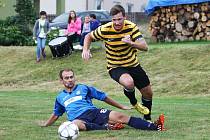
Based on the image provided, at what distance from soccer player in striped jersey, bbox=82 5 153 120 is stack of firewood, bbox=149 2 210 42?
16.1 metres

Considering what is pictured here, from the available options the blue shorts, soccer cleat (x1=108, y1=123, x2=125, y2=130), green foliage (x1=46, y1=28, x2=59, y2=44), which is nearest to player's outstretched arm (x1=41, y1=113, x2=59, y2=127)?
the blue shorts

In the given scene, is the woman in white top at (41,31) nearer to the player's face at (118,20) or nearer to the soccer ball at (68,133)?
the player's face at (118,20)

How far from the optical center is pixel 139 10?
4850 cm

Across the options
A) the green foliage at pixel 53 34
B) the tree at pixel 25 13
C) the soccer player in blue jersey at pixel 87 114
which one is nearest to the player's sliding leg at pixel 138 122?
the soccer player in blue jersey at pixel 87 114

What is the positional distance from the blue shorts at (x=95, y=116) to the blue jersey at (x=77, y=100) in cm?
6

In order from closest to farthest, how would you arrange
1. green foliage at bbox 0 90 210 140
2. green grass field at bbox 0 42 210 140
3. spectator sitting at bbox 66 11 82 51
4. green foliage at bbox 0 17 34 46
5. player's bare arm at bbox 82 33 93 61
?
1. green foliage at bbox 0 90 210 140
2. green grass field at bbox 0 42 210 140
3. player's bare arm at bbox 82 33 93 61
4. spectator sitting at bbox 66 11 82 51
5. green foliage at bbox 0 17 34 46

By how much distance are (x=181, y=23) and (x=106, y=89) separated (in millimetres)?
8179

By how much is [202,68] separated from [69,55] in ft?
20.0

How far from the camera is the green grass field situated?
918 cm

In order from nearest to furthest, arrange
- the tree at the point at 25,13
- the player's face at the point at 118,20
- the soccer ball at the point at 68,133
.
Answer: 1. the soccer ball at the point at 68,133
2. the player's face at the point at 118,20
3. the tree at the point at 25,13

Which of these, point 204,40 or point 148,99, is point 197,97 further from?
point 204,40

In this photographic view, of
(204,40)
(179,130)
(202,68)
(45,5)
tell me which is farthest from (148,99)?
(45,5)

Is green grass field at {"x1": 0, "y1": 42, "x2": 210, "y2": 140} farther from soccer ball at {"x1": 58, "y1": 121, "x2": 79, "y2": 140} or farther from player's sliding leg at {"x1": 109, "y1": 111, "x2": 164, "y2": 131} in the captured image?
soccer ball at {"x1": 58, "y1": 121, "x2": 79, "y2": 140}

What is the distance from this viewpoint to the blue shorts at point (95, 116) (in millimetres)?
9383
